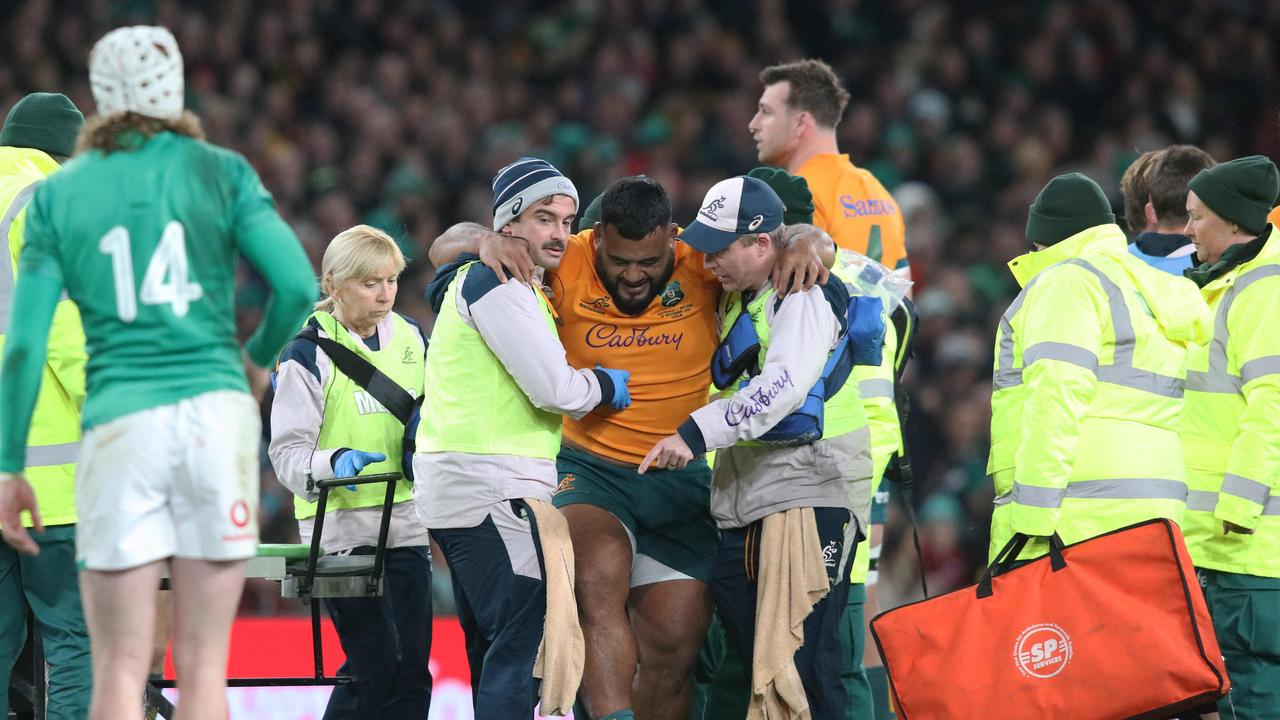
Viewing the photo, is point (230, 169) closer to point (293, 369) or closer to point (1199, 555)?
point (293, 369)

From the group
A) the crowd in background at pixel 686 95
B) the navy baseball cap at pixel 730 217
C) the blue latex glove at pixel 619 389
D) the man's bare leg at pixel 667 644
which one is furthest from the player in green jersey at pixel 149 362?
the crowd in background at pixel 686 95

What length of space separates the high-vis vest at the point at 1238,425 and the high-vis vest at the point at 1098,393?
0.93 ft

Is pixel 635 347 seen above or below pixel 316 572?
above

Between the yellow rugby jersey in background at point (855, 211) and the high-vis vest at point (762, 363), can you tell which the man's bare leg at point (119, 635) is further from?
the yellow rugby jersey in background at point (855, 211)

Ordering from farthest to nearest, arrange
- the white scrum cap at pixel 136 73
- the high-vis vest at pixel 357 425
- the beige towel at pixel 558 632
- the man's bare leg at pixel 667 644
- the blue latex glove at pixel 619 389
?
the high-vis vest at pixel 357 425, the man's bare leg at pixel 667 644, the blue latex glove at pixel 619 389, the beige towel at pixel 558 632, the white scrum cap at pixel 136 73

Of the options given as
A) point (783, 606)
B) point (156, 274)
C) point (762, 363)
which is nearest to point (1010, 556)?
point (783, 606)

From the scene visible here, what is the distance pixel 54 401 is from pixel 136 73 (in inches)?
61.0

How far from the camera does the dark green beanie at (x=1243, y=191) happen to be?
5340 mm

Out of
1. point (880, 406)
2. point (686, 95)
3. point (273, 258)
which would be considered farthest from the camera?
point (686, 95)

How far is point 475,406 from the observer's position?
4578 millimetres

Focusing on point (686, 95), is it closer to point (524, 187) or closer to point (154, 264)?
point (524, 187)

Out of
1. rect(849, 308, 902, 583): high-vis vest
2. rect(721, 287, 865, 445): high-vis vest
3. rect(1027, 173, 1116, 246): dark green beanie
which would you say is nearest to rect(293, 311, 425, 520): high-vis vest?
rect(721, 287, 865, 445): high-vis vest

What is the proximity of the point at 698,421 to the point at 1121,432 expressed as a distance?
4.55 ft

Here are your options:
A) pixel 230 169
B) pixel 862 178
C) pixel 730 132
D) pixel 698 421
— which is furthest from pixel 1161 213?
pixel 730 132
